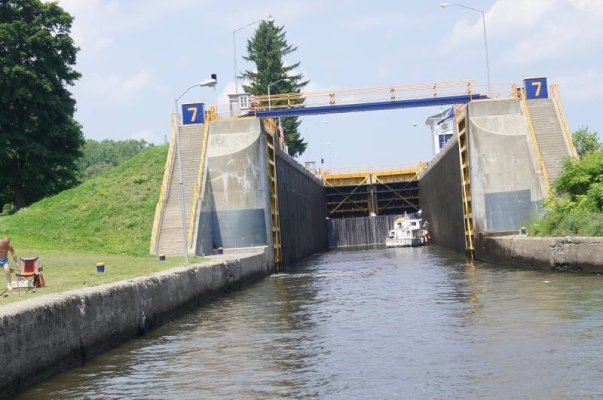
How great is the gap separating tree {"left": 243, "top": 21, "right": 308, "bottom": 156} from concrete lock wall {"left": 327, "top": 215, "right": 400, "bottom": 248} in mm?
16615

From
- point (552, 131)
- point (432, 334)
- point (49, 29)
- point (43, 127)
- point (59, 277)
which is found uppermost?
point (49, 29)

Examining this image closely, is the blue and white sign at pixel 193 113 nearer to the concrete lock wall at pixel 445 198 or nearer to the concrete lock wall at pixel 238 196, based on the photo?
the concrete lock wall at pixel 238 196

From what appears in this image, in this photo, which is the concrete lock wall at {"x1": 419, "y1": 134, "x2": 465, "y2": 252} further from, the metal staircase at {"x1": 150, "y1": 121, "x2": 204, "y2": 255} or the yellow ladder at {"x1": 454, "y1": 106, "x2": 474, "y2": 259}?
the metal staircase at {"x1": 150, "y1": 121, "x2": 204, "y2": 255}

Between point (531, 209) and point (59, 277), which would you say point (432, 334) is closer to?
point (59, 277)

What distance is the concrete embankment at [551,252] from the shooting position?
27.1 m

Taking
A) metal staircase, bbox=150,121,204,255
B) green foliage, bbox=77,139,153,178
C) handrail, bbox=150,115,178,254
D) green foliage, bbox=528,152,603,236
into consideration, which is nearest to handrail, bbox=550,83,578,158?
green foliage, bbox=528,152,603,236

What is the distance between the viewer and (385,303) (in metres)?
23.6

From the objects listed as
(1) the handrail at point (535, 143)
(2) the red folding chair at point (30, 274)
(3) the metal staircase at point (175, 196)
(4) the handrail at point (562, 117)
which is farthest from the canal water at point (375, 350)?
(4) the handrail at point (562, 117)

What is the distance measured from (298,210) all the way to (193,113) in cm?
1375

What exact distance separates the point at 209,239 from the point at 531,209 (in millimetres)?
14710

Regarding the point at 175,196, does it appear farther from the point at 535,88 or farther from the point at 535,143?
the point at 535,88

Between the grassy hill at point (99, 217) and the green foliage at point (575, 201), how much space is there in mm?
16848

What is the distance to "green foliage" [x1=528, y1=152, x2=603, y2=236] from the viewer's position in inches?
1179

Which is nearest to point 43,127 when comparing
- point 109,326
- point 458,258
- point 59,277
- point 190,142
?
point 190,142
